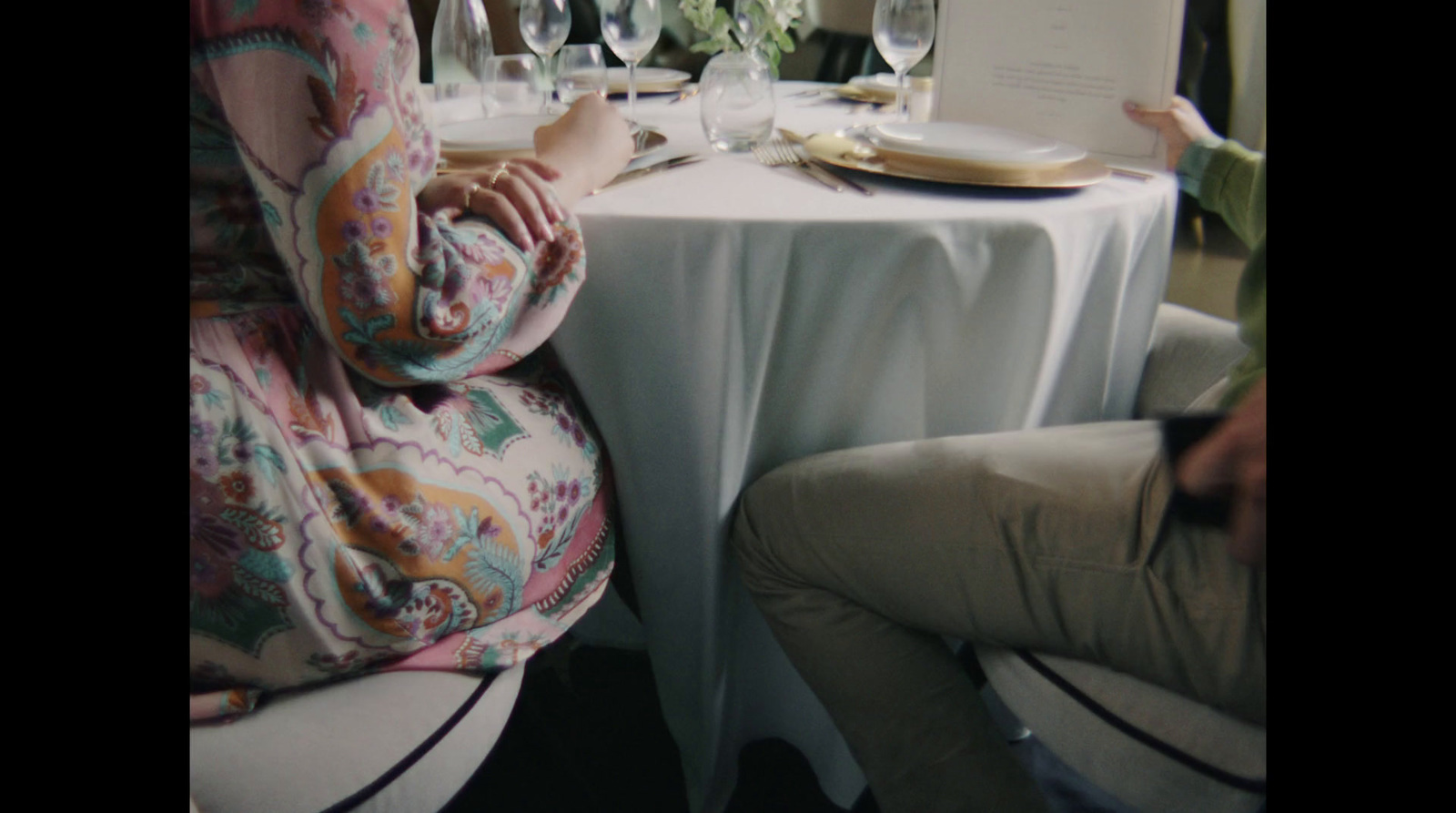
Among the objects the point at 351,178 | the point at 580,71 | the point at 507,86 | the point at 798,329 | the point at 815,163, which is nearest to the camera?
the point at 351,178

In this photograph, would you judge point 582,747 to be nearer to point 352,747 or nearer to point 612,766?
point 612,766

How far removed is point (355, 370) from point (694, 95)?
3.26 feet

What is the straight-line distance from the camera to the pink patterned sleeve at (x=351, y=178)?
0.51 metres

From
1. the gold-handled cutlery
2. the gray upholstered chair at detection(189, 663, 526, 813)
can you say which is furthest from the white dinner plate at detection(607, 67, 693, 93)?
the gray upholstered chair at detection(189, 663, 526, 813)

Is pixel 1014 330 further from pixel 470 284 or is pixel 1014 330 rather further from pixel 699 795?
pixel 699 795

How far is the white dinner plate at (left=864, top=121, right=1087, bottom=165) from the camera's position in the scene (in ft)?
2.71

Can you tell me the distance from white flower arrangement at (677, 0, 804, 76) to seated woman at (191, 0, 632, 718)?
53 cm

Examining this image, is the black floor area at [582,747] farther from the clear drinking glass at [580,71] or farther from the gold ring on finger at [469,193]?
the clear drinking glass at [580,71]

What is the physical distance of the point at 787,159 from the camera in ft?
3.02

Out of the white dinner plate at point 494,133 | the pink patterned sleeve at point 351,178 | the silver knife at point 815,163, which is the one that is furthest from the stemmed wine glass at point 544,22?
the pink patterned sleeve at point 351,178

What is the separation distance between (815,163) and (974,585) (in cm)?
46

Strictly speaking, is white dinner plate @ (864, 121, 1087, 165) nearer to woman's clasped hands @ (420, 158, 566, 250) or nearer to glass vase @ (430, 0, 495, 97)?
woman's clasped hands @ (420, 158, 566, 250)

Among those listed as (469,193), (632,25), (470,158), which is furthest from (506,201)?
(632,25)
